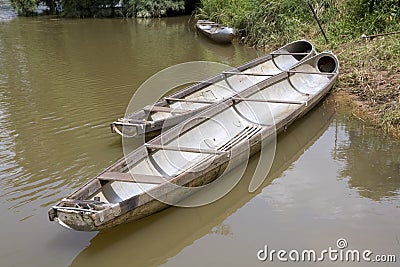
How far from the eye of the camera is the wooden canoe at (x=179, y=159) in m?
3.98

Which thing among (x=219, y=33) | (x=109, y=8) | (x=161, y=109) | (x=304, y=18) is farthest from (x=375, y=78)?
(x=109, y=8)

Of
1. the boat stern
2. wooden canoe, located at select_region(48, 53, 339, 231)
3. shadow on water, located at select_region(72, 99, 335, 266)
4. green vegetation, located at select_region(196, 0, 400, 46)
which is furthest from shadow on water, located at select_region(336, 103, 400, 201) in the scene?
green vegetation, located at select_region(196, 0, 400, 46)

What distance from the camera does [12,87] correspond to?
9.52 metres

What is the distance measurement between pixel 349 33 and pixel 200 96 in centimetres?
538

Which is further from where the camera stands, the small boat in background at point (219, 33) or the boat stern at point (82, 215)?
the small boat in background at point (219, 33)

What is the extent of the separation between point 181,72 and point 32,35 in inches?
346

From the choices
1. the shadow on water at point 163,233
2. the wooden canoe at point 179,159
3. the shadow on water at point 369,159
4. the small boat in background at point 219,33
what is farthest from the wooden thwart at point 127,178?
the small boat in background at point 219,33

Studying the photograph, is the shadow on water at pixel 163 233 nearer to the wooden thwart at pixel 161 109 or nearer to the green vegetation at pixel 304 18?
the wooden thwart at pixel 161 109

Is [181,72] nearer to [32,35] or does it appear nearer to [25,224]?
[25,224]

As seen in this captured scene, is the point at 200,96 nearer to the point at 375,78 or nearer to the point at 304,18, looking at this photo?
the point at 375,78

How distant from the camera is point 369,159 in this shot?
240 inches

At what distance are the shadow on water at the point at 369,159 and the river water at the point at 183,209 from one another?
0.01m

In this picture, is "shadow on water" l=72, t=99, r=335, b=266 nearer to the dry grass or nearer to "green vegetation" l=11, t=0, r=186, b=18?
the dry grass

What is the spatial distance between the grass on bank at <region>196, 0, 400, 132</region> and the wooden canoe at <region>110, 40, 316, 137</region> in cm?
111
